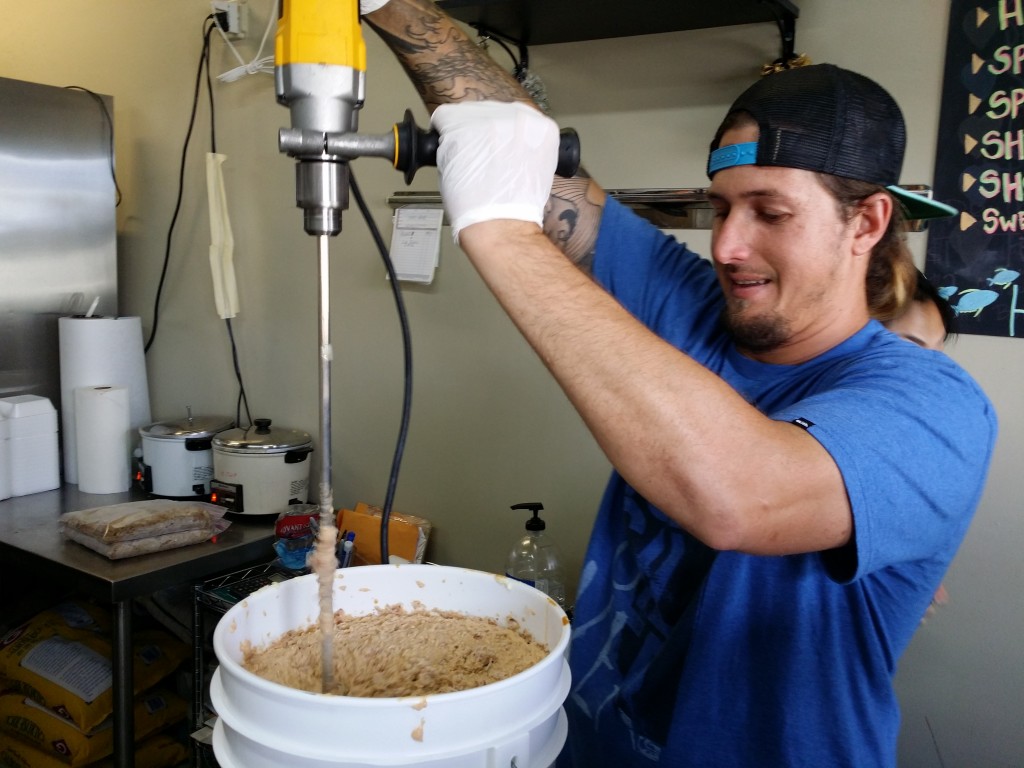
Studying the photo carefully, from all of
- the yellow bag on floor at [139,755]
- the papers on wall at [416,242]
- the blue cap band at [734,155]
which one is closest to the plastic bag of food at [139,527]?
the yellow bag on floor at [139,755]

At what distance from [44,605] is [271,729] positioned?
92.0 inches

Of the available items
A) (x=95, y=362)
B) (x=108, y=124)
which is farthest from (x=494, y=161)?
(x=108, y=124)

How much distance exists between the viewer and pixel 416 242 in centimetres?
A: 204

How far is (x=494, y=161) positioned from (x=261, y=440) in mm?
1484

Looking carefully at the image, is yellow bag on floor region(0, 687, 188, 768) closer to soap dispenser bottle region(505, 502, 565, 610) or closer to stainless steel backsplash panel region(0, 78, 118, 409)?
stainless steel backsplash panel region(0, 78, 118, 409)

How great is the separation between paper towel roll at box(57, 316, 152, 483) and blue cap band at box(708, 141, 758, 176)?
190 cm

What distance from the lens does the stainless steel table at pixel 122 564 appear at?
5.90 feet

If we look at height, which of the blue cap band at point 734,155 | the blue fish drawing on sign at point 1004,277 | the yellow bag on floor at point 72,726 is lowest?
the yellow bag on floor at point 72,726

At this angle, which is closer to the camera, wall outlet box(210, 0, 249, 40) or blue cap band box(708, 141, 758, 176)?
blue cap band box(708, 141, 758, 176)

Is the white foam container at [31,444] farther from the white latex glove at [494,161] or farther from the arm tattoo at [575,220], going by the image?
the white latex glove at [494,161]

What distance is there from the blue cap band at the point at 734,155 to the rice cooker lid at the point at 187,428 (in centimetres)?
163

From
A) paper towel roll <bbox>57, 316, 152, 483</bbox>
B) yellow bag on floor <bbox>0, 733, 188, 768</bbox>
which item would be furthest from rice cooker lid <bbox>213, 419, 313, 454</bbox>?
yellow bag on floor <bbox>0, 733, 188, 768</bbox>

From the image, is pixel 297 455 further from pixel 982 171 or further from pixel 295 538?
pixel 982 171

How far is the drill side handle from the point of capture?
847 millimetres
